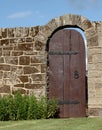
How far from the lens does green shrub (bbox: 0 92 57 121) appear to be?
32.9ft

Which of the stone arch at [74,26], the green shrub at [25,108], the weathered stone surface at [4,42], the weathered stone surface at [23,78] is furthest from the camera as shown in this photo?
the weathered stone surface at [4,42]

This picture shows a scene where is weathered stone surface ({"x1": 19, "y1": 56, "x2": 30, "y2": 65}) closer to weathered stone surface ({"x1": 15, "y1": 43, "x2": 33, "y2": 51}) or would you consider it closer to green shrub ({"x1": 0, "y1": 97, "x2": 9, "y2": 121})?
weathered stone surface ({"x1": 15, "y1": 43, "x2": 33, "y2": 51})

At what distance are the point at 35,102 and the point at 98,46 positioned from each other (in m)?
2.21

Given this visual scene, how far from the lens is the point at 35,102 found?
10.1 m

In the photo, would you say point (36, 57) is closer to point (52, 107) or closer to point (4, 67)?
point (4, 67)

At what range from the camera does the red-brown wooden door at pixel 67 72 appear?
34.5 ft

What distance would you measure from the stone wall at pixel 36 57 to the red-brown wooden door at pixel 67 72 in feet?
0.69

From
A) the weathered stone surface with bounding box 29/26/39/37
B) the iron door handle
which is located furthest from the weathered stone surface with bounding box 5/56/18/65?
the iron door handle

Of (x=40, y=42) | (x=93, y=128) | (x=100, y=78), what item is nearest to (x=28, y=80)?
(x=40, y=42)

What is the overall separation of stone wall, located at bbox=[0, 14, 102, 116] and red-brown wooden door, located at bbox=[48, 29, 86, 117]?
0.21 m

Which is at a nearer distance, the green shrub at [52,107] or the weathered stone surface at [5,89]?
the green shrub at [52,107]

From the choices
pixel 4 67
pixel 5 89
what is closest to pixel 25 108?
pixel 5 89

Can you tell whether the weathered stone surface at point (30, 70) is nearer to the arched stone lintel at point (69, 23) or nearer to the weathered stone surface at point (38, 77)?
the weathered stone surface at point (38, 77)

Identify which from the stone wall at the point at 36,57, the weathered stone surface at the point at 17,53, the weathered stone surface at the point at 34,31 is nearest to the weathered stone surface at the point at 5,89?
the stone wall at the point at 36,57
